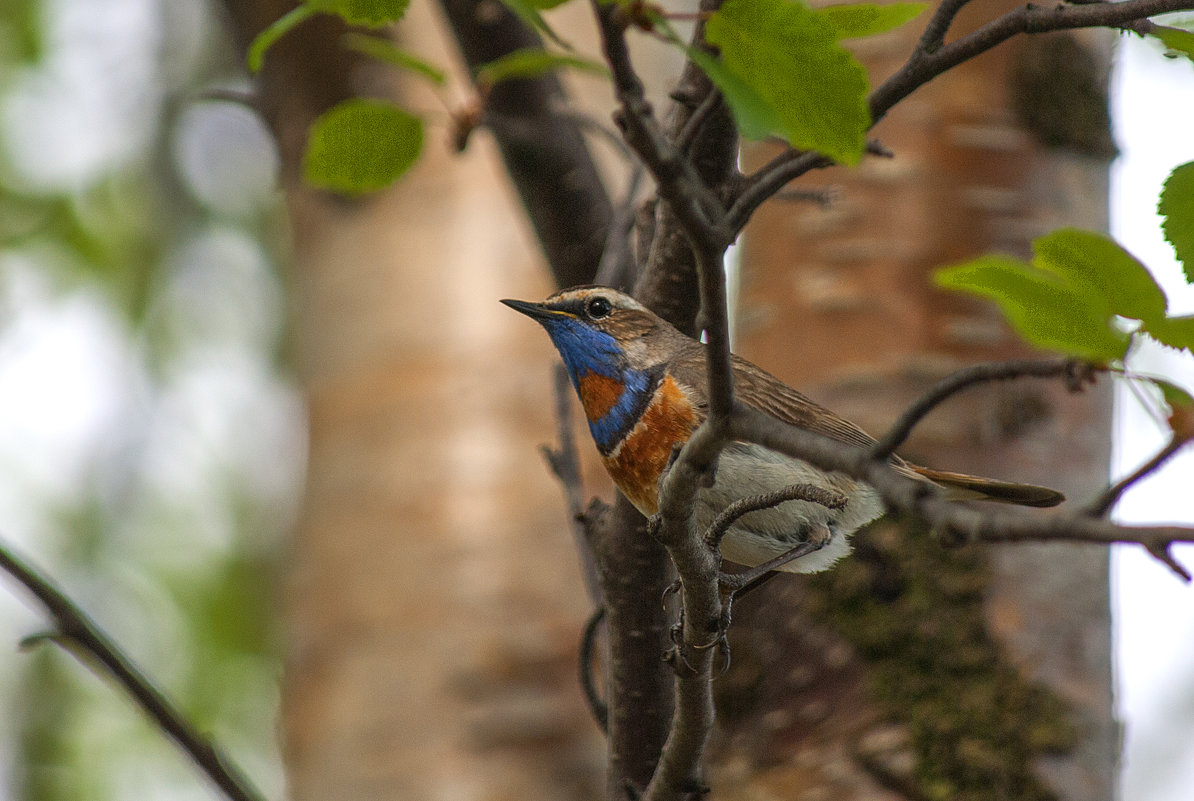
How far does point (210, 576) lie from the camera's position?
8.92 meters

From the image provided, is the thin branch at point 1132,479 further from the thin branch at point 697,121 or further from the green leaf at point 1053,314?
the thin branch at point 697,121

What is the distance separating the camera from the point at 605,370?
10.9ft

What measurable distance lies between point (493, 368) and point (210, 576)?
462cm

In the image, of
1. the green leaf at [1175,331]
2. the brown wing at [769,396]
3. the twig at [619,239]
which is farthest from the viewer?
the twig at [619,239]

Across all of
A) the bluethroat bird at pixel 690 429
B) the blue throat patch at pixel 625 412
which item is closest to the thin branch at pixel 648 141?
the bluethroat bird at pixel 690 429

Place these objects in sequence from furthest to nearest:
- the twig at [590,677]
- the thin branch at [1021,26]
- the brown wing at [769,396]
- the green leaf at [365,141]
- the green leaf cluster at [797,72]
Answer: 1. the brown wing at [769,396]
2. the twig at [590,677]
3. the green leaf at [365,141]
4. the thin branch at [1021,26]
5. the green leaf cluster at [797,72]

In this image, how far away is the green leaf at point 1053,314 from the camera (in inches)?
52.5

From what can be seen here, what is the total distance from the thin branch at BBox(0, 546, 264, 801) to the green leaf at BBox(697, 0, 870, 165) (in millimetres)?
1325

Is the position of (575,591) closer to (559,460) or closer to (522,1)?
(559,460)

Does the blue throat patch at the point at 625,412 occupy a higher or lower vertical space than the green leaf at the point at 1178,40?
lower

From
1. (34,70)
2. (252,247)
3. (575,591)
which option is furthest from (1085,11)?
(252,247)

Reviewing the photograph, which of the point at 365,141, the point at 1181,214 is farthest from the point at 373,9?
the point at 1181,214

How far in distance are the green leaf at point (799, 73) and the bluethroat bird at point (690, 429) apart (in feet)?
3.93

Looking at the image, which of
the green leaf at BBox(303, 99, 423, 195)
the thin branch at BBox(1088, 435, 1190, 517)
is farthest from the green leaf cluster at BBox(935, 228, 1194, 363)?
the green leaf at BBox(303, 99, 423, 195)
